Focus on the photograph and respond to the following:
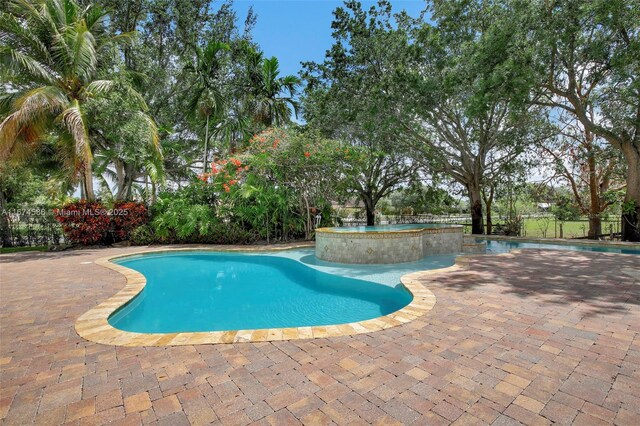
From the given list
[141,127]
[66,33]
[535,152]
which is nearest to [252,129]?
[141,127]

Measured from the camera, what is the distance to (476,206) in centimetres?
1659

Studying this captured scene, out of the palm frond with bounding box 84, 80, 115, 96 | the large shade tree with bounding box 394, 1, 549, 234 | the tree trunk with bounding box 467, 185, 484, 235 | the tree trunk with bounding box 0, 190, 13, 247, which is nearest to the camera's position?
the large shade tree with bounding box 394, 1, 549, 234

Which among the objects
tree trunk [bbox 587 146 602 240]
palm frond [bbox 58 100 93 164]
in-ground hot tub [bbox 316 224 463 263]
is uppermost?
palm frond [bbox 58 100 93 164]

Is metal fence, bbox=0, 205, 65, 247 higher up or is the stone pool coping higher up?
metal fence, bbox=0, 205, 65, 247

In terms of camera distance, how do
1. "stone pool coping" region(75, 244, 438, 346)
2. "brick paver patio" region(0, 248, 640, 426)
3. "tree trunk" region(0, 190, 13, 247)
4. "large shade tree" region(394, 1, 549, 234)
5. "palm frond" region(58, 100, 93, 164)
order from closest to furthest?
1. "brick paver patio" region(0, 248, 640, 426)
2. "stone pool coping" region(75, 244, 438, 346)
3. "palm frond" region(58, 100, 93, 164)
4. "large shade tree" region(394, 1, 549, 234)
5. "tree trunk" region(0, 190, 13, 247)

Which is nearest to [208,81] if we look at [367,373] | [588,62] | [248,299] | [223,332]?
[248,299]

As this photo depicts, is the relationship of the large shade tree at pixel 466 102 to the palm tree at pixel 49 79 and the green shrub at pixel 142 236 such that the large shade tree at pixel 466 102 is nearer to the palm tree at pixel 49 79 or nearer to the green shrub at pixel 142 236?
the palm tree at pixel 49 79

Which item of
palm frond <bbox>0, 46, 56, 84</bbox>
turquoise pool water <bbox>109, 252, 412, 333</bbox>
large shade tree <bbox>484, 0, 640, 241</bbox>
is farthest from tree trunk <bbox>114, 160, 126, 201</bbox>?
large shade tree <bbox>484, 0, 640, 241</bbox>

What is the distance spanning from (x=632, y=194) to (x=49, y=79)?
23.0 meters

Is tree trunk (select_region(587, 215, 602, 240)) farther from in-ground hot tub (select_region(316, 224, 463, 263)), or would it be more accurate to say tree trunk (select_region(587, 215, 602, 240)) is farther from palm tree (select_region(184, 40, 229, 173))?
palm tree (select_region(184, 40, 229, 173))

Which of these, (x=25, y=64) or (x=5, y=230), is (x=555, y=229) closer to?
(x=25, y=64)

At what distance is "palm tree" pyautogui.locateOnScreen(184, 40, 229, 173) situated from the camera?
635 inches

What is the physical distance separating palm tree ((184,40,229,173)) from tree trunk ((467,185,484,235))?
14.7 m

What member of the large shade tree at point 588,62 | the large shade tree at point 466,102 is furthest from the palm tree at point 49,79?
the large shade tree at point 588,62
